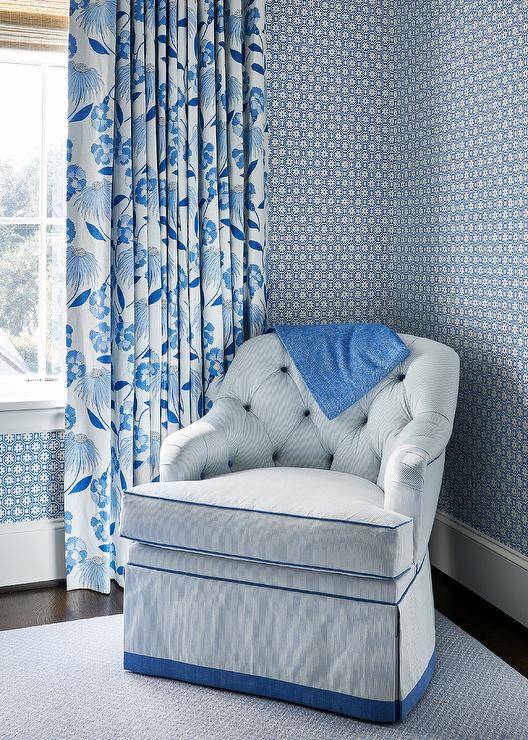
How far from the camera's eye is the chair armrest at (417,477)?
6.11 ft

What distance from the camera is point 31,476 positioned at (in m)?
2.67

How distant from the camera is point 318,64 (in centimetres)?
290

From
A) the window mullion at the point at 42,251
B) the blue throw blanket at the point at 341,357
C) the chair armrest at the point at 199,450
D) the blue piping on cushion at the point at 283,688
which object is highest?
the window mullion at the point at 42,251

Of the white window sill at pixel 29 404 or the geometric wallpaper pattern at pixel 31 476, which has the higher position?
the white window sill at pixel 29 404

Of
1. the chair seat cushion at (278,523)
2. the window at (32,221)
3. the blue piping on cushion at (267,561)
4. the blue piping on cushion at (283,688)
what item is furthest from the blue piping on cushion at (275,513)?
the window at (32,221)

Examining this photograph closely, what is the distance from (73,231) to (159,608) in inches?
Result: 51.3

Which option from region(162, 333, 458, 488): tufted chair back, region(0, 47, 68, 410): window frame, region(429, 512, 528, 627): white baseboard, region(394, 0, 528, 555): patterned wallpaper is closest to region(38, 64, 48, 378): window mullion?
region(0, 47, 68, 410): window frame

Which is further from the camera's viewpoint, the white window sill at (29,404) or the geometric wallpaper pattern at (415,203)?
the white window sill at (29,404)

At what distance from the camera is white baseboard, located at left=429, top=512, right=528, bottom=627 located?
2.39 metres

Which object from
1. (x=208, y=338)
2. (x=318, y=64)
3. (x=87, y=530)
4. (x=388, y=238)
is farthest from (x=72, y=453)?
(x=318, y=64)

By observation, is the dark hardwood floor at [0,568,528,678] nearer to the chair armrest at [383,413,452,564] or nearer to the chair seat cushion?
the chair armrest at [383,413,452,564]

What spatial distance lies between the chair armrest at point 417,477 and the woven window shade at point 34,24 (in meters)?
1.82

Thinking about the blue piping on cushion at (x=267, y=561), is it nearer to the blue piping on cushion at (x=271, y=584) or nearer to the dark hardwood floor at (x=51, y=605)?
the blue piping on cushion at (x=271, y=584)

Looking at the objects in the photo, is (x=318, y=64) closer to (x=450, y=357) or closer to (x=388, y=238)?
(x=388, y=238)
